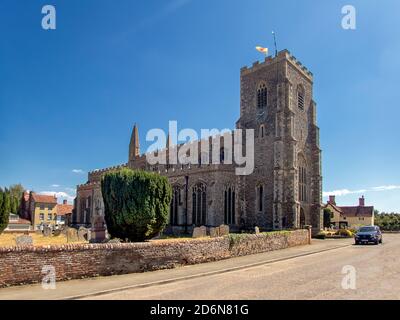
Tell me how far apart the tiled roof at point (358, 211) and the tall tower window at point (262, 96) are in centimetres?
4343

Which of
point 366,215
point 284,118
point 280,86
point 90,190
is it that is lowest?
point 366,215

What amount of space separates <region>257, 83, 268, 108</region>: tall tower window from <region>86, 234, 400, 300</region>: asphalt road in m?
25.1

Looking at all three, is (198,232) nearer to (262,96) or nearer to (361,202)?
(262,96)

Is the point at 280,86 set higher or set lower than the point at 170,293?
higher

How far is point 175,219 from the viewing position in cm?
3716

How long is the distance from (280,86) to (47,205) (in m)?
55.7

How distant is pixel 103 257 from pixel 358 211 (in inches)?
2668

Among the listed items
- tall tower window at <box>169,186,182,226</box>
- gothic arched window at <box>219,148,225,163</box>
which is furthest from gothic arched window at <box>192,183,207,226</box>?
gothic arched window at <box>219,148,225,163</box>

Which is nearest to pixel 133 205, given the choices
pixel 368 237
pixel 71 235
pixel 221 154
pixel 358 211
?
pixel 71 235

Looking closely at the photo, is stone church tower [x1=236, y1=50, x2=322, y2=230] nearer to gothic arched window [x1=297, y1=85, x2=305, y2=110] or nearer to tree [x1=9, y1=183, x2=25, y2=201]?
gothic arched window [x1=297, y1=85, x2=305, y2=110]

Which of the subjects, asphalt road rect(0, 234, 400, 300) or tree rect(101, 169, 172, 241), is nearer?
asphalt road rect(0, 234, 400, 300)

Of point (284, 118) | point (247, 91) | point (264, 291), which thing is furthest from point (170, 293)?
point (247, 91)

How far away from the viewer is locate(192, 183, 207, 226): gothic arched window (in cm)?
3428
